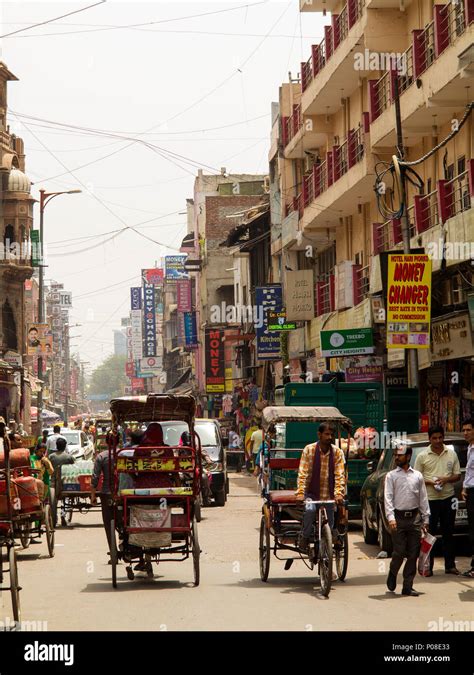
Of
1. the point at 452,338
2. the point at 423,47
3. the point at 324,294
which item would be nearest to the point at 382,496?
the point at 452,338

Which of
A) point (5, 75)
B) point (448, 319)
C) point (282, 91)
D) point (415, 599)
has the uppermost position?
point (5, 75)

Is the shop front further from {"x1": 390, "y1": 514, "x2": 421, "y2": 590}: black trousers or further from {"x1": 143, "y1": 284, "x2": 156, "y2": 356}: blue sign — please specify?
{"x1": 143, "y1": 284, "x2": 156, "y2": 356}: blue sign

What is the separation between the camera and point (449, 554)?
15539mm

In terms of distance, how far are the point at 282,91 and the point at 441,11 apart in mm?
21766

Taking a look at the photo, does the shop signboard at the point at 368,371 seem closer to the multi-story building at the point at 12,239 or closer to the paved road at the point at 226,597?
the paved road at the point at 226,597

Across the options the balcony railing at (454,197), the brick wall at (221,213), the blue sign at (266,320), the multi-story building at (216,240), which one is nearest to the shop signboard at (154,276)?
the multi-story building at (216,240)

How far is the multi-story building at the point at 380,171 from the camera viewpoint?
78.9 feet

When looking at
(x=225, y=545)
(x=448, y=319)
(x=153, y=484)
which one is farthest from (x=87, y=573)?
(x=448, y=319)

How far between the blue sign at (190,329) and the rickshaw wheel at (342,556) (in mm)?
70204

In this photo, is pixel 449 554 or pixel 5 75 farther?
pixel 5 75

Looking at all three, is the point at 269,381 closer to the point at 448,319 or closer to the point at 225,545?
the point at 448,319

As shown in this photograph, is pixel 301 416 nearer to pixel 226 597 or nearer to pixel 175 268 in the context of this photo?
pixel 226 597

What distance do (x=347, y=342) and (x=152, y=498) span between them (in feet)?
52.5
